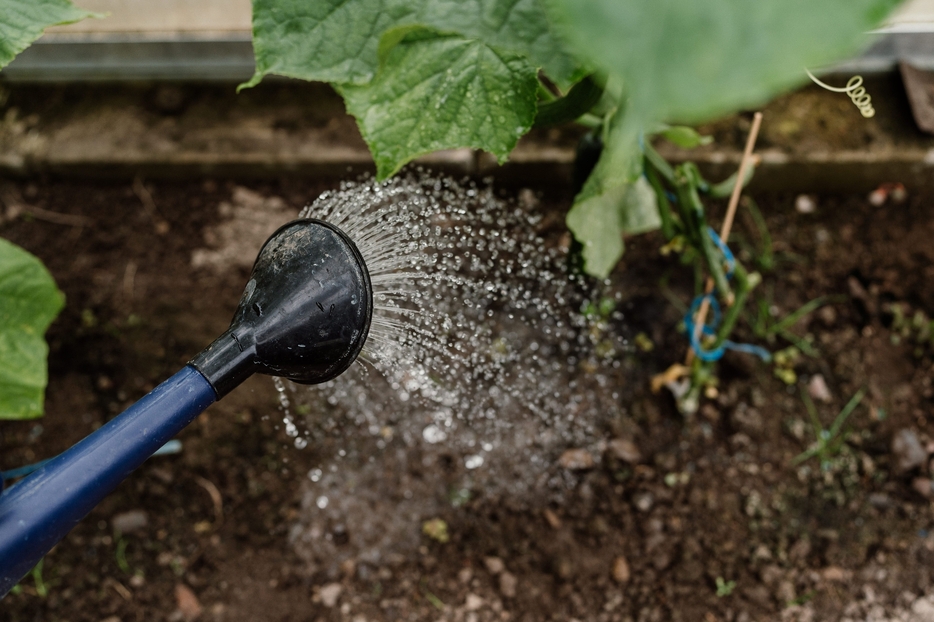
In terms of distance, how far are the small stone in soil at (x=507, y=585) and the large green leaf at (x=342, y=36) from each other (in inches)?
44.2

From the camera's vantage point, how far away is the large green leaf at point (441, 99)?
789 mm

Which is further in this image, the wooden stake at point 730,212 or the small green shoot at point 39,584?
the small green shoot at point 39,584

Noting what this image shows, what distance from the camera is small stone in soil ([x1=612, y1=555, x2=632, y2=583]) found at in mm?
1464

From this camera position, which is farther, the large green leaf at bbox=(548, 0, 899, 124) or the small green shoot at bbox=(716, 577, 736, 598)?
the small green shoot at bbox=(716, 577, 736, 598)

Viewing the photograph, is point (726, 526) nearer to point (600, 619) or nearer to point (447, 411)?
point (600, 619)

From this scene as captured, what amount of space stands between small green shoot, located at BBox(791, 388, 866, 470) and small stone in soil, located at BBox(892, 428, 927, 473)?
0.11m

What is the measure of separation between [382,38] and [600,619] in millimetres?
1245

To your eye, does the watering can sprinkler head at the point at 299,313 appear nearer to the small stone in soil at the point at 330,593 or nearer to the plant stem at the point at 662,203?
the plant stem at the point at 662,203

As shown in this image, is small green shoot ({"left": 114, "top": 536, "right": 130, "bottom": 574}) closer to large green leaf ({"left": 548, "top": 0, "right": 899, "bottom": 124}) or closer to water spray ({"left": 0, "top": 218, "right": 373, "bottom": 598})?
water spray ({"left": 0, "top": 218, "right": 373, "bottom": 598})

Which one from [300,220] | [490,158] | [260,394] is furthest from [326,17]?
[260,394]

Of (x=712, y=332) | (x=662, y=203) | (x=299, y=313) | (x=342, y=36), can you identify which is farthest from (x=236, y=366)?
(x=712, y=332)

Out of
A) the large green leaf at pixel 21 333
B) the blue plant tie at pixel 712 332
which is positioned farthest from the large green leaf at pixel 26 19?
the blue plant tie at pixel 712 332

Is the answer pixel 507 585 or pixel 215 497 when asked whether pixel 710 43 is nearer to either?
pixel 507 585

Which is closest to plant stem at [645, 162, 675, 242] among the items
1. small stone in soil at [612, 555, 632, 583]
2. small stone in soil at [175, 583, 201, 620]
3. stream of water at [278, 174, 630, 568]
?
stream of water at [278, 174, 630, 568]
